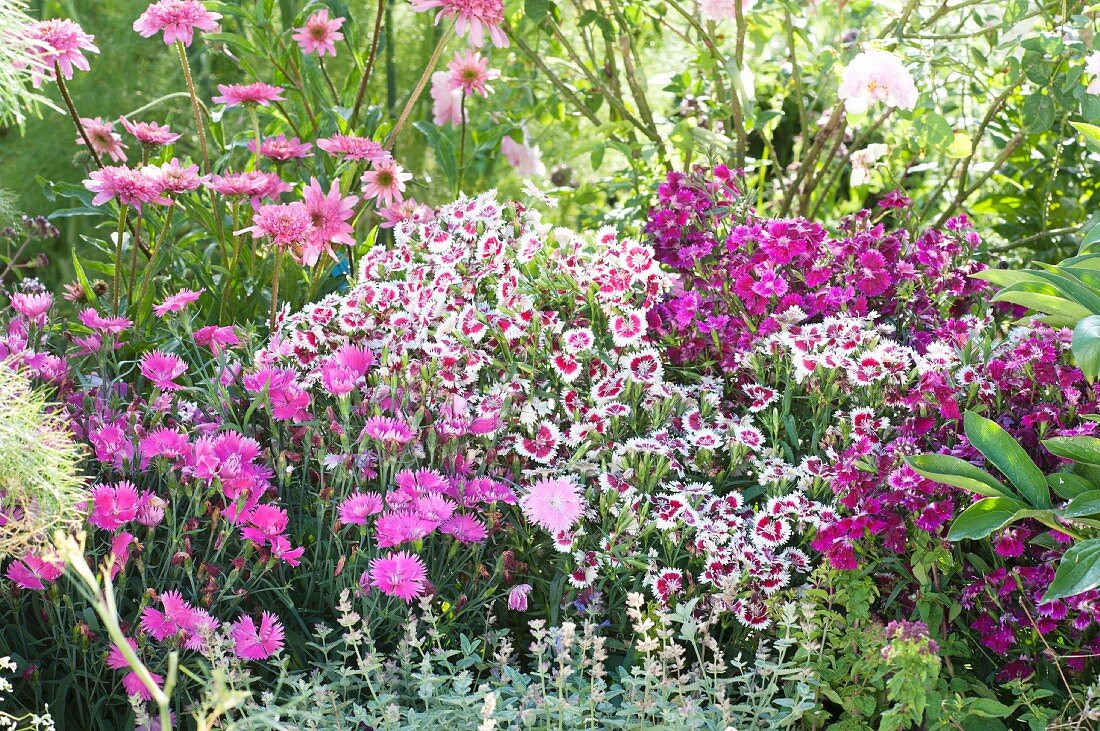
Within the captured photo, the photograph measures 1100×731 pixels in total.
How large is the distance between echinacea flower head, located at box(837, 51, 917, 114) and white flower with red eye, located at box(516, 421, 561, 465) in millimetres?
990

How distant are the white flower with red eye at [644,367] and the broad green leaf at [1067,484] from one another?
62 cm

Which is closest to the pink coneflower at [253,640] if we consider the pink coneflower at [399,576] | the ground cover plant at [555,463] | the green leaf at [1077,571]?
the ground cover plant at [555,463]

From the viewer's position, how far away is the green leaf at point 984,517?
1.50 m

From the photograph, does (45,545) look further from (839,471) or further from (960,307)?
(960,307)

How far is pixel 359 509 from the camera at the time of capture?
159 cm

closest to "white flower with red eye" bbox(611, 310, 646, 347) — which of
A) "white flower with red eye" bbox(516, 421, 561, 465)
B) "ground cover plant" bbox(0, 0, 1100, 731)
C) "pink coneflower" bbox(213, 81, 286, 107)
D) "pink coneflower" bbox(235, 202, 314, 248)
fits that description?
"ground cover plant" bbox(0, 0, 1100, 731)

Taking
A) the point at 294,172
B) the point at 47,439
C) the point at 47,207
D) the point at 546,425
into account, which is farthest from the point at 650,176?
the point at 47,207

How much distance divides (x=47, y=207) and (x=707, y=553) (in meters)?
3.36

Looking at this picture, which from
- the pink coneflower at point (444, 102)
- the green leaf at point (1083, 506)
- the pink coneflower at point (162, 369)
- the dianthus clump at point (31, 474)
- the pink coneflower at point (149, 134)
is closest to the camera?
the dianthus clump at point (31, 474)

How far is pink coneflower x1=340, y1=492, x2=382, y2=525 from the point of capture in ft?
5.22

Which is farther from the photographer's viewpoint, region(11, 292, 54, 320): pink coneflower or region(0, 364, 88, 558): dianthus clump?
region(11, 292, 54, 320): pink coneflower

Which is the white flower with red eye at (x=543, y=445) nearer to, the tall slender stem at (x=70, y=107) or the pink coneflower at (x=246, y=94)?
the pink coneflower at (x=246, y=94)

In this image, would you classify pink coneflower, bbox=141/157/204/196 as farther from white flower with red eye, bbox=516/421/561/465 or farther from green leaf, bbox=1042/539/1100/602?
green leaf, bbox=1042/539/1100/602

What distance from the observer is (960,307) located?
2225 mm
